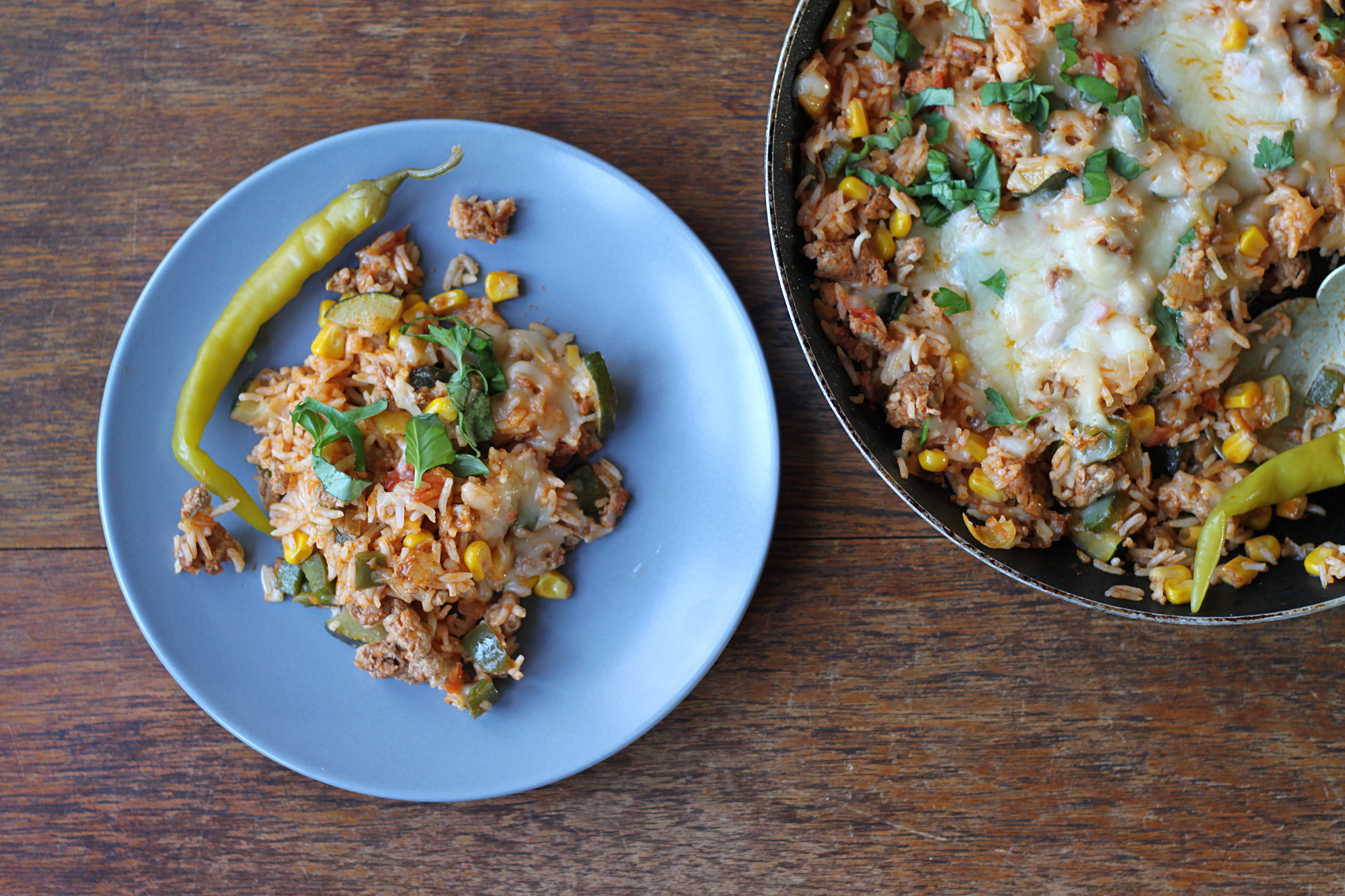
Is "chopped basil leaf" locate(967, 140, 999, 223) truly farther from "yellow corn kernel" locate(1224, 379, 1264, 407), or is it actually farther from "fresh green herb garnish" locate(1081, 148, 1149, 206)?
"yellow corn kernel" locate(1224, 379, 1264, 407)

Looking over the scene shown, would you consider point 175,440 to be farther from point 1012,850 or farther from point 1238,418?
point 1238,418

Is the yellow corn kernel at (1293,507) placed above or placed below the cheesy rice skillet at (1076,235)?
below

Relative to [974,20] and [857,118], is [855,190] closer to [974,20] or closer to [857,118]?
[857,118]

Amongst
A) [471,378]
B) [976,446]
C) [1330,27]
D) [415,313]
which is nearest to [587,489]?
[471,378]

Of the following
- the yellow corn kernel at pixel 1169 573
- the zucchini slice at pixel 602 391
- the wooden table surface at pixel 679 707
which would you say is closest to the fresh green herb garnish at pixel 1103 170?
the wooden table surface at pixel 679 707

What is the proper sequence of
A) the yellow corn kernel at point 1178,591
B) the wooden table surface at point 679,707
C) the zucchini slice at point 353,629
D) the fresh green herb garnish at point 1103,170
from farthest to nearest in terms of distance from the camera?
the wooden table surface at point 679,707
the zucchini slice at point 353,629
the yellow corn kernel at point 1178,591
the fresh green herb garnish at point 1103,170

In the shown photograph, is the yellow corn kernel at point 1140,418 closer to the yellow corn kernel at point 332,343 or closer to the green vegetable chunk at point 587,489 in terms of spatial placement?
the green vegetable chunk at point 587,489
